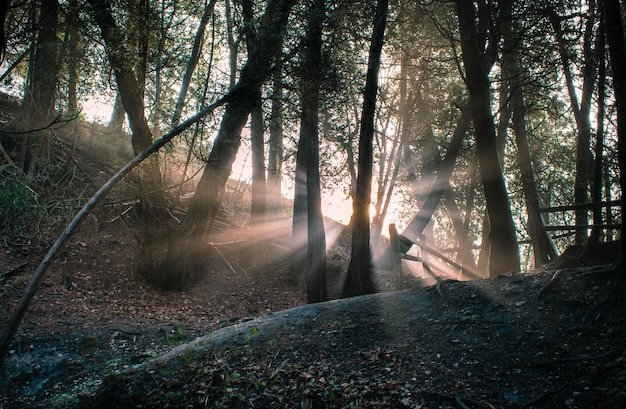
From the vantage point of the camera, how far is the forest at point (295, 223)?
5.20 m

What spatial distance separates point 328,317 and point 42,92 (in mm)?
10502

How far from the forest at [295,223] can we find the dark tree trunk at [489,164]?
2.0 inches

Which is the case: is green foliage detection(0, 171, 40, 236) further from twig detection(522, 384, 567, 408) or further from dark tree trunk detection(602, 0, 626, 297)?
dark tree trunk detection(602, 0, 626, 297)

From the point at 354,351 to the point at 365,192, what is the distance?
16.3 ft

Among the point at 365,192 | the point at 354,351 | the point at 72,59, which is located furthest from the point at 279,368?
the point at 72,59

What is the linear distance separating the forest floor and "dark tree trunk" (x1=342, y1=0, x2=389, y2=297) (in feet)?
6.62

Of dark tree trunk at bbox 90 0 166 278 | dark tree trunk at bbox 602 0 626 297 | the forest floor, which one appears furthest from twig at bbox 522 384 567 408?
dark tree trunk at bbox 90 0 166 278

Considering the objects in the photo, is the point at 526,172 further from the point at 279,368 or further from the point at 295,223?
the point at 279,368

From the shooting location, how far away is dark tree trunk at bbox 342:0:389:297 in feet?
32.8

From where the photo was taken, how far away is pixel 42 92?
11508 millimetres

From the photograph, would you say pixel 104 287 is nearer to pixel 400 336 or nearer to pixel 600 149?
pixel 400 336

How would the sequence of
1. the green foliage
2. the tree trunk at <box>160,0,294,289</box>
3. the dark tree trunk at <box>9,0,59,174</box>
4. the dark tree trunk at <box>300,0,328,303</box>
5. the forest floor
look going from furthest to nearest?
1. the tree trunk at <box>160,0,294,289</box>
2. the dark tree trunk at <box>9,0,59,174</box>
3. the green foliage
4. the dark tree trunk at <box>300,0,328,303</box>
5. the forest floor

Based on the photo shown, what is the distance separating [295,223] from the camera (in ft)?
47.1

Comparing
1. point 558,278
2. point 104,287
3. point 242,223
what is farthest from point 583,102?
point 104,287
